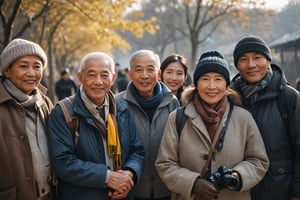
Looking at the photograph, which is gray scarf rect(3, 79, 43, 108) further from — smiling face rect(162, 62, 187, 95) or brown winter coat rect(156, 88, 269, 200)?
smiling face rect(162, 62, 187, 95)

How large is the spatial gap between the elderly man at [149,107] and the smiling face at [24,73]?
876mm

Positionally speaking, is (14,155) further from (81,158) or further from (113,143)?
(113,143)

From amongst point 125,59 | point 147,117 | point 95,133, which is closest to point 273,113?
point 147,117

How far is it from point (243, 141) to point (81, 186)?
1.43 meters

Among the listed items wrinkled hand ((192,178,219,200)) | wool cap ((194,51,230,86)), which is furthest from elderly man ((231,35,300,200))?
wrinkled hand ((192,178,219,200))

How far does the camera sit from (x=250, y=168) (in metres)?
2.70

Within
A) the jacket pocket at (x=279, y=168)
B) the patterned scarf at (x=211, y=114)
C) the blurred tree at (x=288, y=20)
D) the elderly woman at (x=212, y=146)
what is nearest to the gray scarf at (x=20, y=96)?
the elderly woman at (x=212, y=146)

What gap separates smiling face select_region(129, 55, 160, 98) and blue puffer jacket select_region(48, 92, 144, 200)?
24.6 inches

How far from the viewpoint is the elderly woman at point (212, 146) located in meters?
2.67

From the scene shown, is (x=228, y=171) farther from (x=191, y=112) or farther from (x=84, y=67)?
(x=84, y=67)

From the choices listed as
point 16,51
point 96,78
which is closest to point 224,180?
point 96,78

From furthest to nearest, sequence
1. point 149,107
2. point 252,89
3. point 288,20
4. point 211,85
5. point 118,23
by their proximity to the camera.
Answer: point 288,20 < point 118,23 < point 149,107 < point 252,89 < point 211,85

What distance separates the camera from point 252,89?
117 inches

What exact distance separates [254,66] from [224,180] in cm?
110
